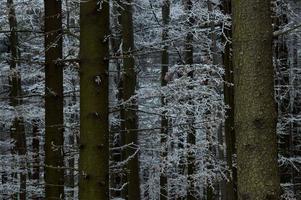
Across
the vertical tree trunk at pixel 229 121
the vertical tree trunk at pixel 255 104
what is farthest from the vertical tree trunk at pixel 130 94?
the vertical tree trunk at pixel 255 104

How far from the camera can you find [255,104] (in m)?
2.66

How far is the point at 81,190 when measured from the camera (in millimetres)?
4457

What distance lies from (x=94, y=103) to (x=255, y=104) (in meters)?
2.09

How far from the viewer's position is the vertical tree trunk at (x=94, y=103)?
443 centimetres

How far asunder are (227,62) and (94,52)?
17.8 ft

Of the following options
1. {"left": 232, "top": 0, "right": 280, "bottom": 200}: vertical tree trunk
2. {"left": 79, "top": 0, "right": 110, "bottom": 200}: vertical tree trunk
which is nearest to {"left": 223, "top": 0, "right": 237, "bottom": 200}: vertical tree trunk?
{"left": 79, "top": 0, "right": 110, "bottom": 200}: vertical tree trunk

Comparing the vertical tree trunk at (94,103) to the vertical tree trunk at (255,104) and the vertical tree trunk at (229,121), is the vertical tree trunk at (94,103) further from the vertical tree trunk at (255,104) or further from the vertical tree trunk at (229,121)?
the vertical tree trunk at (229,121)

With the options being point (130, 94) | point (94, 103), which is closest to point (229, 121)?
point (130, 94)

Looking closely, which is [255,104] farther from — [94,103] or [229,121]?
[229,121]

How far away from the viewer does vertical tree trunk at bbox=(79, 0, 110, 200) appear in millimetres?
4430

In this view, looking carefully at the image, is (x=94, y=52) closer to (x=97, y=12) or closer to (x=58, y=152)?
(x=97, y=12)

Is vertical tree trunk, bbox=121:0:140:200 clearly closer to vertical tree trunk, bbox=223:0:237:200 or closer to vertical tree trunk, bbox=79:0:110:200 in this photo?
vertical tree trunk, bbox=223:0:237:200

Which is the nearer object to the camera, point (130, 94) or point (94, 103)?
point (94, 103)

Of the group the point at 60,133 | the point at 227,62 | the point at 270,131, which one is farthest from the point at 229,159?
the point at 270,131
